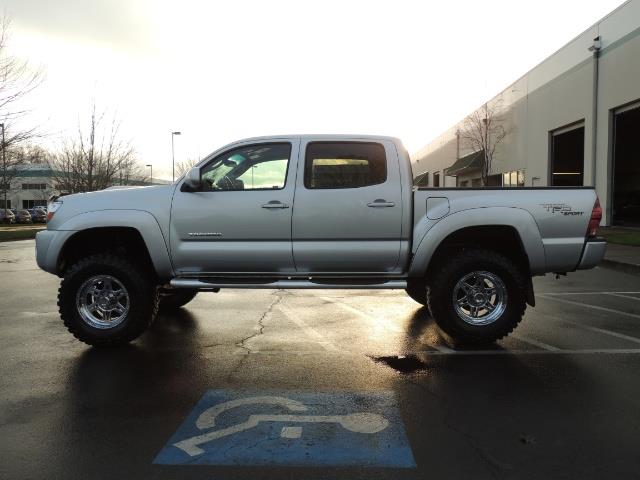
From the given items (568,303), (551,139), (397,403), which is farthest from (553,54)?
(397,403)

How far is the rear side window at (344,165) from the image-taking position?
5637mm

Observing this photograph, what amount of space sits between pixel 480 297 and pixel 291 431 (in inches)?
115

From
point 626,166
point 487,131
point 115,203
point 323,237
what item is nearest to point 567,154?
point 487,131

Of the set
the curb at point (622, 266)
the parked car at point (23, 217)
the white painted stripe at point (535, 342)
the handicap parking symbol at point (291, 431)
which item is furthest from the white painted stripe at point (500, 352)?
the parked car at point (23, 217)

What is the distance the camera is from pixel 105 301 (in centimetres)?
564

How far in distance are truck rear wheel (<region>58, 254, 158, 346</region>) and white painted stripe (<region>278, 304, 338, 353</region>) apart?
181cm

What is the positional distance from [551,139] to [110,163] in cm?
2561

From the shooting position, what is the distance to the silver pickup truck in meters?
5.43

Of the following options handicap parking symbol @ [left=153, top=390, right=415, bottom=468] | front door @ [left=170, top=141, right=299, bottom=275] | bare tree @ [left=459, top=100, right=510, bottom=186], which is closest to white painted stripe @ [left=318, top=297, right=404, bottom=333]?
front door @ [left=170, top=141, right=299, bottom=275]

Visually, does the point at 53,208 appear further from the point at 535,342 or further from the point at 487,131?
the point at 487,131

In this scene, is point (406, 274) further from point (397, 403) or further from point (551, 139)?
point (551, 139)

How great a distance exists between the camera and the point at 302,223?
5496mm

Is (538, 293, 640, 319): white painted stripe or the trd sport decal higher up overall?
the trd sport decal

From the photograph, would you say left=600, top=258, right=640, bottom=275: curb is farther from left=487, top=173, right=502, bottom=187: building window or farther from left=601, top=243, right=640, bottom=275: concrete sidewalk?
left=487, top=173, right=502, bottom=187: building window
